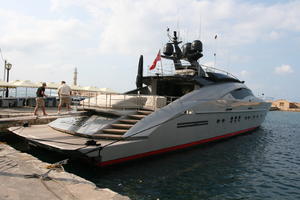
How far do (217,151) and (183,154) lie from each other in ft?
7.15

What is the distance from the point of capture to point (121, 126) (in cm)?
936

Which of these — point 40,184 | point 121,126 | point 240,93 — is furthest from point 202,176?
point 240,93

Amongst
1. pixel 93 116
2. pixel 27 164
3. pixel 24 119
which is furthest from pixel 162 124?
pixel 24 119

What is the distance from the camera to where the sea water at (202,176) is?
6.76 m

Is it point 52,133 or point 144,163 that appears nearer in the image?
point 144,163

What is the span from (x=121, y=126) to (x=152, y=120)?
1.26 m

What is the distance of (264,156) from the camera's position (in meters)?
11.3

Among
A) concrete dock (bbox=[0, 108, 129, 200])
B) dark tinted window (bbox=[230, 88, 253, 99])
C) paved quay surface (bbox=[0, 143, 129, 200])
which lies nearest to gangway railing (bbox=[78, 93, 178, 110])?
concrete dock (bbox=[0, 108, 129, 200])

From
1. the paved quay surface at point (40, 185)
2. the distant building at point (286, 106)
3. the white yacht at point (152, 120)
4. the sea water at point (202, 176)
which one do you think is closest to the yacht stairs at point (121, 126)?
the white yacht at point (152, 120)

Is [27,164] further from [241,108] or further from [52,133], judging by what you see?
[241,108]

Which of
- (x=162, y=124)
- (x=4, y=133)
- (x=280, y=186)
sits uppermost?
(x=162, y=124)

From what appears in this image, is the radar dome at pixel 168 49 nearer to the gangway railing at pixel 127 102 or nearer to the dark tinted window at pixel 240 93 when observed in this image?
the dark tinted window at pixel 240 93

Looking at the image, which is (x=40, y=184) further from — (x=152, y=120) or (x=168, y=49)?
(x=168, y=49)

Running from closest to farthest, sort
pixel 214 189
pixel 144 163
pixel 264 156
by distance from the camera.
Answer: pixel 214 189
pixel 144 163
pixel 264 156
